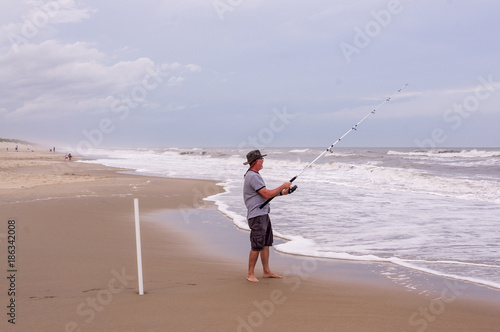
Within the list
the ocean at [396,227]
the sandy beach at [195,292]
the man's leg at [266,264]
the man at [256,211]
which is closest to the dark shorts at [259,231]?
the man at [256,211]

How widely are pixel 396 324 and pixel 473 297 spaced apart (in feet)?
4.35

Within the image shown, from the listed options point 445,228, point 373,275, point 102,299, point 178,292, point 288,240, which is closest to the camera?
point 102,299

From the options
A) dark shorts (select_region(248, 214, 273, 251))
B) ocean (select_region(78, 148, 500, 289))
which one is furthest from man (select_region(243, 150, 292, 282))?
ocean (select_region(78, 148, 500, 289))

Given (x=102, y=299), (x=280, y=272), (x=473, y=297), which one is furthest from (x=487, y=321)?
(x=102, y=299)

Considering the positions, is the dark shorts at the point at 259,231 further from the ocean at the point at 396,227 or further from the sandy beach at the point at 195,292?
the ocean at the point at 396,227

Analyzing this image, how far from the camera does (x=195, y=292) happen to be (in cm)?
460

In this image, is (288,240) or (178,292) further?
(288,240)

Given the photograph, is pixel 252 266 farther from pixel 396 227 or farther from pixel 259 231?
pixel 396 227

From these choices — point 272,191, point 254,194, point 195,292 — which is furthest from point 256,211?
point 195,292

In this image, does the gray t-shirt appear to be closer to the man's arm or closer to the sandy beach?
the man's arm

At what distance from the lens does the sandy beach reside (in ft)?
12.6

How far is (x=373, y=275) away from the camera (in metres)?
5.59

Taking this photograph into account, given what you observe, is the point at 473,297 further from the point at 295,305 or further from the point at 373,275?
the point at 295,305

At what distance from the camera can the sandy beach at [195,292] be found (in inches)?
151
